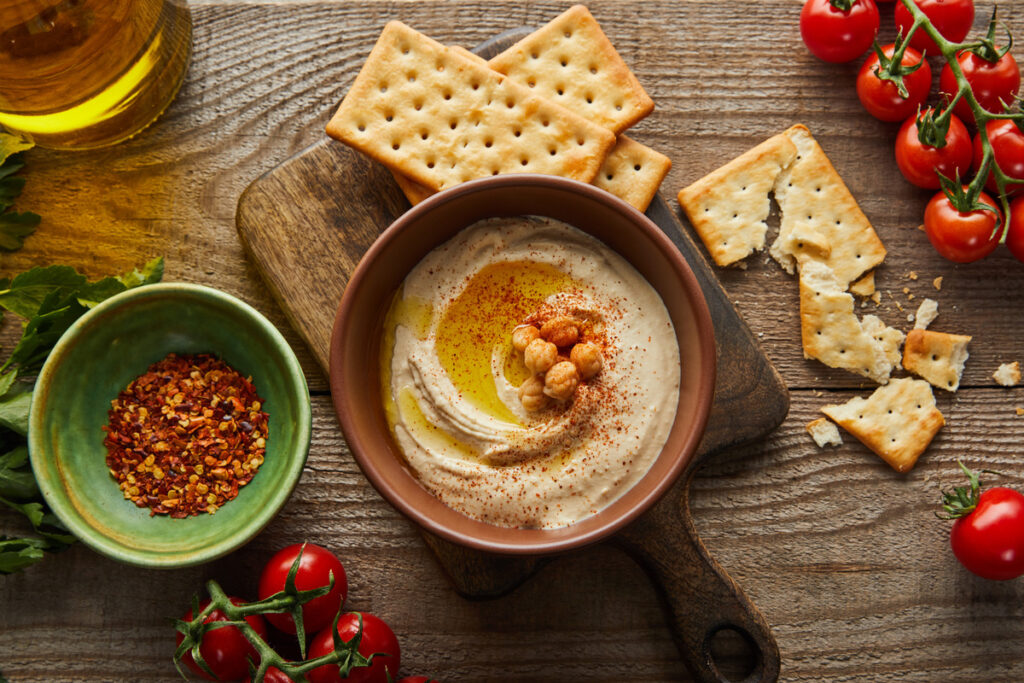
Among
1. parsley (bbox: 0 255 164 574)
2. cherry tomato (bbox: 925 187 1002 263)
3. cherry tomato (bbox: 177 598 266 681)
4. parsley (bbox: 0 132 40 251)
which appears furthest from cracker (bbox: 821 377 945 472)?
parsley (bbox: 0 132 40 251)

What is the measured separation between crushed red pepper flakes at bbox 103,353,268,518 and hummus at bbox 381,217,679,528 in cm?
47

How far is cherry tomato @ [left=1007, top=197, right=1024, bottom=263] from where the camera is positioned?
7.98 ft

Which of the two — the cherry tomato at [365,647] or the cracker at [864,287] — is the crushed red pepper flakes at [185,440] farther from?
the cracker at [864,287]

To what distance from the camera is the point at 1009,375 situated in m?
2.53

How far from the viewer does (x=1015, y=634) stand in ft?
8.13

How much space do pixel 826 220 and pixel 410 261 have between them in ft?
4.48

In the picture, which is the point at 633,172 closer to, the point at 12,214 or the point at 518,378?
the point at 518,378

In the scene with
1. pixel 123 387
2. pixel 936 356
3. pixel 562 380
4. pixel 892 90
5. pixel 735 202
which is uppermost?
pixel 892 90

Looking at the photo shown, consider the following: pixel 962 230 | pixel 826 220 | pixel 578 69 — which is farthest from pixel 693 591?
pixel 578 69

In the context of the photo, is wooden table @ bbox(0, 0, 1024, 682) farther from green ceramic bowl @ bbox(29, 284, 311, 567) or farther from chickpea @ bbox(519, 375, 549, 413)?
chickpea @ bbox(519, 375, 549, 413)

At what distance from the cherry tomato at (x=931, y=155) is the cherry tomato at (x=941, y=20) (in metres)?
0.26

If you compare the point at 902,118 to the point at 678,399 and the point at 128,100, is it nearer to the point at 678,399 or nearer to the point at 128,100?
the point at 678,399

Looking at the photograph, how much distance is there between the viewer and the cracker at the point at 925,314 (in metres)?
2.51

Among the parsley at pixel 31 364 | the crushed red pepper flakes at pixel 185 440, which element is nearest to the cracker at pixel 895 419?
the crushed red pepper flakes at pixel 185 440
